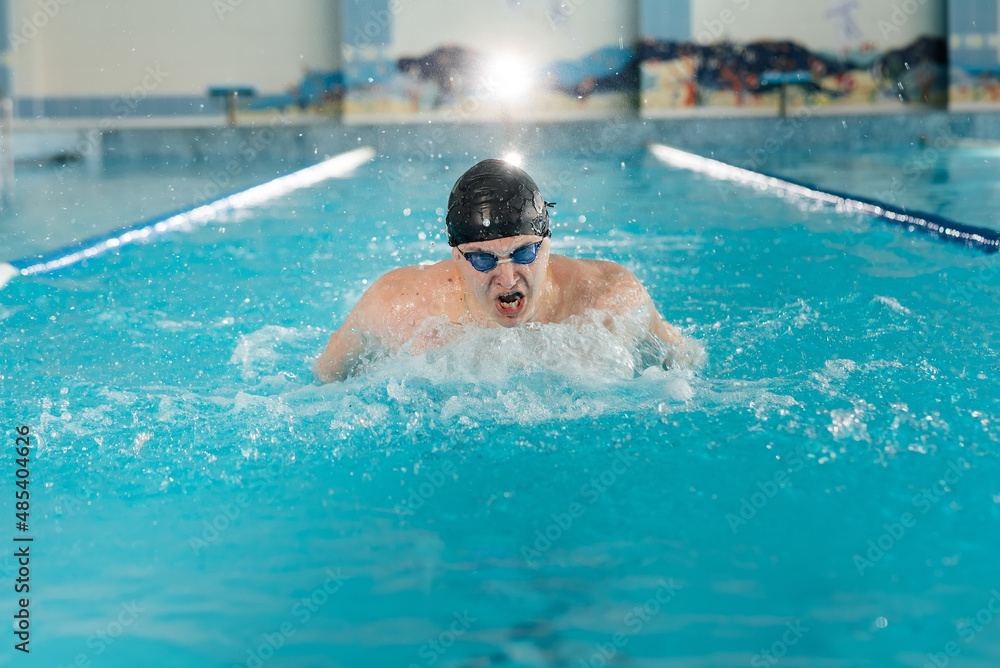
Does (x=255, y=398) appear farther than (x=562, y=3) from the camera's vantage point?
No

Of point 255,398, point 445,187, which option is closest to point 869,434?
point 255,398

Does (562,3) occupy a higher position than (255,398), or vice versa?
(562,3)

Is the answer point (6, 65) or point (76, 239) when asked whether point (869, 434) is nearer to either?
point (76, 239)

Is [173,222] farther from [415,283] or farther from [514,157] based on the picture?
[514,157]

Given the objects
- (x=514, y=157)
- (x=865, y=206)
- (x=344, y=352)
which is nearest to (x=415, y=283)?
(x=344, y=352)

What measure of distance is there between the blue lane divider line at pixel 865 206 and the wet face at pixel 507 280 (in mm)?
3214

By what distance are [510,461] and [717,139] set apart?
40.0 ft

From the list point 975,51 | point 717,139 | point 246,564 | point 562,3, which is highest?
point 562,3

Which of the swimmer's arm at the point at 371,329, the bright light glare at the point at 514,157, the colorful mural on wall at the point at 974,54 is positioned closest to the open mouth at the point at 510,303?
the swimmer's arm at the point at 371,329

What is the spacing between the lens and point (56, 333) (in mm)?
3824

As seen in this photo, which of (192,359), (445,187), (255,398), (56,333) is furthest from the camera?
(445,187)

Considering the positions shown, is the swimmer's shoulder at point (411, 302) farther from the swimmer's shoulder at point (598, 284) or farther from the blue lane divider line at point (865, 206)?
the blue lane divider line at point (865, 206)

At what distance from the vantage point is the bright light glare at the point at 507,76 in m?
15.9

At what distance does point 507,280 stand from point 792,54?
46.6 ft
